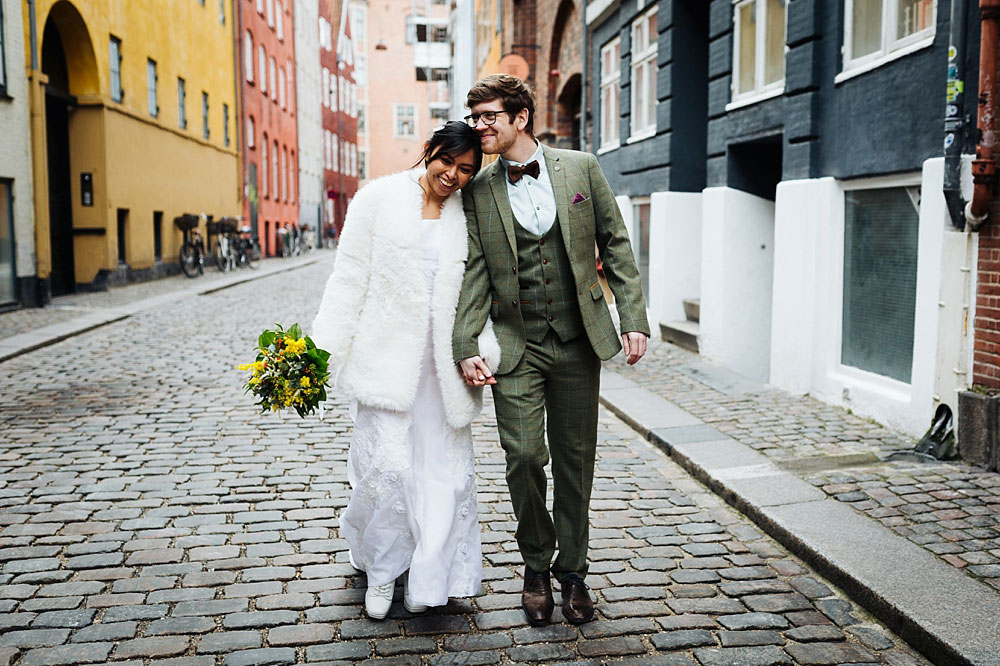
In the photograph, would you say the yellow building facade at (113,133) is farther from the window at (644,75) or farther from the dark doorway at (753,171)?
the dark doorway at (753,171)

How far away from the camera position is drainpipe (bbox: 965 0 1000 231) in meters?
5.73

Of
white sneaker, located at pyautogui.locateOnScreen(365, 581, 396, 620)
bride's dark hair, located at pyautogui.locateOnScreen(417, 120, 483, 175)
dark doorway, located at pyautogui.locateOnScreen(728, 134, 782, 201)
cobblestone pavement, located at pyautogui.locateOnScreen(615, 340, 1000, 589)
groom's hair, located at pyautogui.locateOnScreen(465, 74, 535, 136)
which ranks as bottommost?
white sneaker, located at pyautogui.locateOnScreen(365, 581, 396, 620)

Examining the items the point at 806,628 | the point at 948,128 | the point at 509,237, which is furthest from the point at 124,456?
the point at 948,128

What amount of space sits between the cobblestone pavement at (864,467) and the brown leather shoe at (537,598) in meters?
1.78

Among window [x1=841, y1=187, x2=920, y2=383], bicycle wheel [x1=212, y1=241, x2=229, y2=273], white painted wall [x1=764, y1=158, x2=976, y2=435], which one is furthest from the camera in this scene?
bicycle wheel [x1=212, y1=241, x2=229, y2=273]

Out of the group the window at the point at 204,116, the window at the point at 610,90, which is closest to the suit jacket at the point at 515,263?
the window at the point at 610,90

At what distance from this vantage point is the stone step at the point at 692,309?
39.8ft

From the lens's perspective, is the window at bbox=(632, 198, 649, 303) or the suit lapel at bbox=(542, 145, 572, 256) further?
the window at bbox=(632, 198, 649, 303)

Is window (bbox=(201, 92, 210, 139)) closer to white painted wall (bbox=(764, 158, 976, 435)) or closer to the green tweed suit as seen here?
white painted wall (bbox=(764, 158, 976, 435))

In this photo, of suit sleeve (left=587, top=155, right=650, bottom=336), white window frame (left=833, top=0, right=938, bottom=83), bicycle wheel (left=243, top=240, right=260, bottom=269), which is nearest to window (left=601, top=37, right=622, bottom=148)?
white window frame (left=833, top=0, right=938, bottom=83)

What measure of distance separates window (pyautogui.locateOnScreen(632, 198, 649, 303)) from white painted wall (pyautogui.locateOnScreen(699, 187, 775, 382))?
360 cm

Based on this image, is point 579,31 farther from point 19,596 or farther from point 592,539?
point 19,596

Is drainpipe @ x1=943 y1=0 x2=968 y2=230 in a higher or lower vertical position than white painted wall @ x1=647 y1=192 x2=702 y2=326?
higher

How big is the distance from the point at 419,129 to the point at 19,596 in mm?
71115
